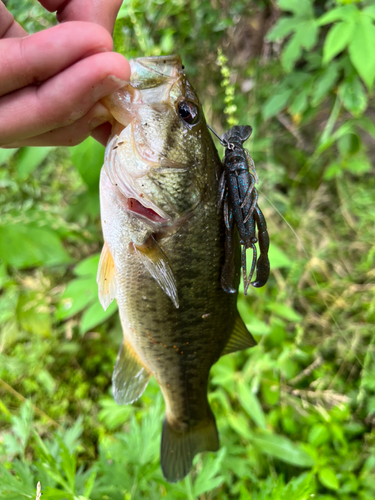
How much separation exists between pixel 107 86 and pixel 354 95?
1892 millimetres

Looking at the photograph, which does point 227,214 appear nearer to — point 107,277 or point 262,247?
point 262,247

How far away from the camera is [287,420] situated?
1.77 metres

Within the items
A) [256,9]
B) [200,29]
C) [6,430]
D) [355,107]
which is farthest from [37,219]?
[256,9]

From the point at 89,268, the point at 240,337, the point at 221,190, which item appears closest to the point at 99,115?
the point at 221,190

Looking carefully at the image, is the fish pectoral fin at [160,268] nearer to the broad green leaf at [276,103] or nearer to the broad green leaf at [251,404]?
the broad green leaf at [251,404]

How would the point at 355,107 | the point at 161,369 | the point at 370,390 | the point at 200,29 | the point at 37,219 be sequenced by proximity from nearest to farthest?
the point at 161,369 → the point at 37,219 → the point at 370,390 → the point at 355,107 → the point at 200,29

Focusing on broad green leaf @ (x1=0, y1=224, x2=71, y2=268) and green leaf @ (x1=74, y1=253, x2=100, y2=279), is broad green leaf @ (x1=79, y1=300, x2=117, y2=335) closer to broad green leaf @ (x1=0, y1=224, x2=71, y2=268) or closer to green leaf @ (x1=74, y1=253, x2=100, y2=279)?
green leaf @ (x1=74, y1=253, x2=100, y2=279)

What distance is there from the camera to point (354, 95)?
1987 millimetres

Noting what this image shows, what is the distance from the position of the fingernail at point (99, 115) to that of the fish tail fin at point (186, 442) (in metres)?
1.11

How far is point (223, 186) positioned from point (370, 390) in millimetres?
1730

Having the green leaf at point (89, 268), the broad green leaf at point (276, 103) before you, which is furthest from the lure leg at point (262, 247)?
the broad green leaf at point (276, 103)

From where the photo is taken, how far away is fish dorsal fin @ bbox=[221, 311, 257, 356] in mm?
1079

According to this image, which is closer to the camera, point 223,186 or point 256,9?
point 223,186

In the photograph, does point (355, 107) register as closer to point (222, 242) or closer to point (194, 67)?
point (194, 67)
